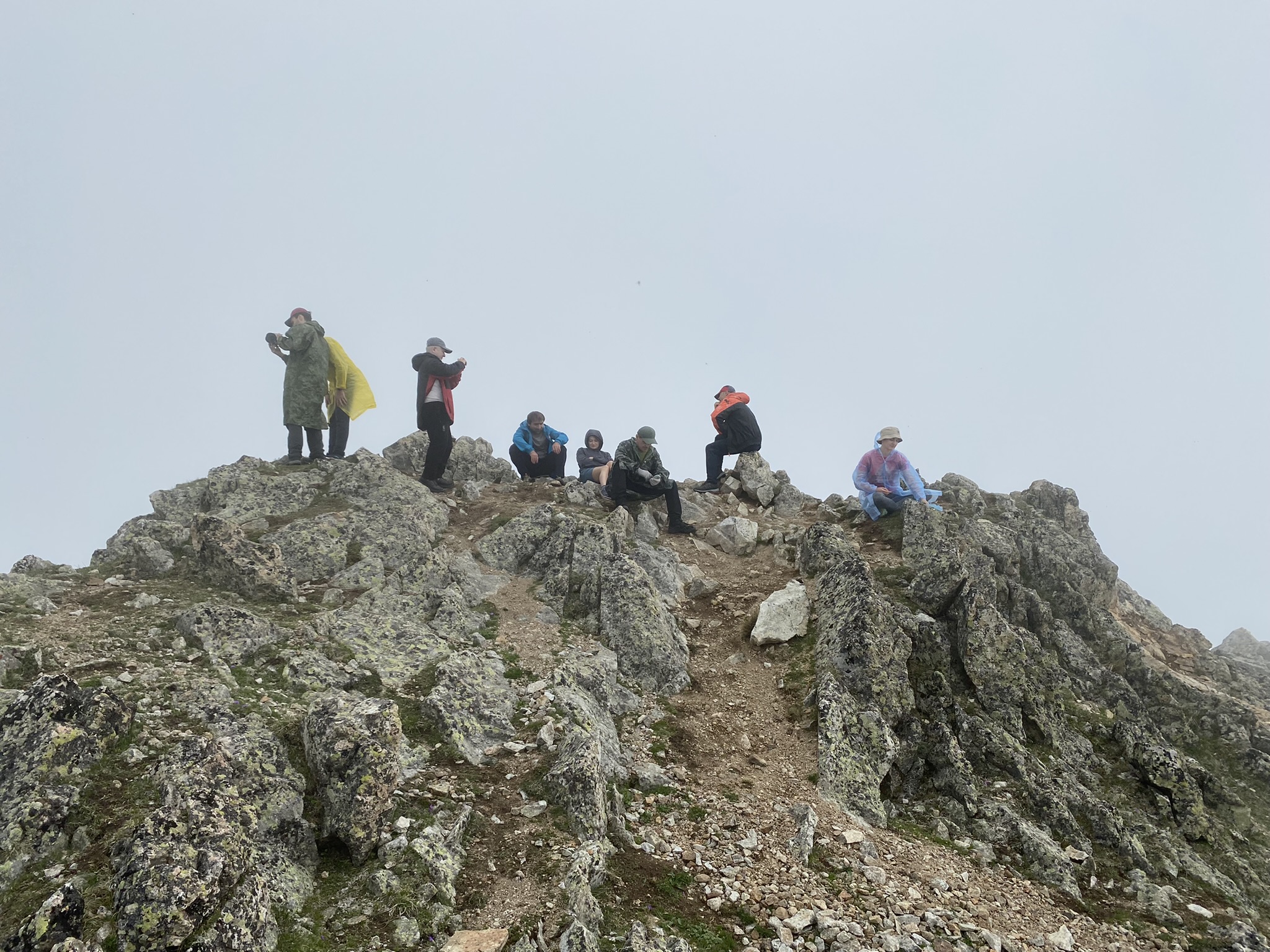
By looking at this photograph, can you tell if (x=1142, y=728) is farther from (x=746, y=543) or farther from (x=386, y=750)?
(x=386, y=750)

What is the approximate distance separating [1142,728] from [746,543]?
876 cm

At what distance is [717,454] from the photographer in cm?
2016

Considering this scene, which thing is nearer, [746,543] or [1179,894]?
[1179,894]

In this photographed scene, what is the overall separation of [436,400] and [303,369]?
3635 mm

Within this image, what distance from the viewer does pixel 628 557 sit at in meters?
13.8

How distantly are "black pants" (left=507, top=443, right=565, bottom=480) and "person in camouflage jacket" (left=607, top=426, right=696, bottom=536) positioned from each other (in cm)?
393

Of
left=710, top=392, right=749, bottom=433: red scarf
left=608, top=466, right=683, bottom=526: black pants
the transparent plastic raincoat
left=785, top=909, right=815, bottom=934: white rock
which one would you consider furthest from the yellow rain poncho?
left=785, top=909, right=815, bottom=934: white rock

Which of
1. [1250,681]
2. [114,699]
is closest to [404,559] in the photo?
[114,699]

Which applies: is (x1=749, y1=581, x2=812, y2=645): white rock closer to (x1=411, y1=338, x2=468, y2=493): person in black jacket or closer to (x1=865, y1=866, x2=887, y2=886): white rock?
(x1=865, y1=866, x2=887, y2=886): white rock

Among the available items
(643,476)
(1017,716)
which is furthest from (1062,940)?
(643,476)

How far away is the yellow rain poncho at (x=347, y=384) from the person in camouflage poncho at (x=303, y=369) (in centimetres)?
26

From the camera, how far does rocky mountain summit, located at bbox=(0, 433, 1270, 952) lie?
19.9 ft

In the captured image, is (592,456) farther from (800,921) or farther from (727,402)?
(800,921)

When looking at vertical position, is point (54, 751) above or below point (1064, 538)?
below
